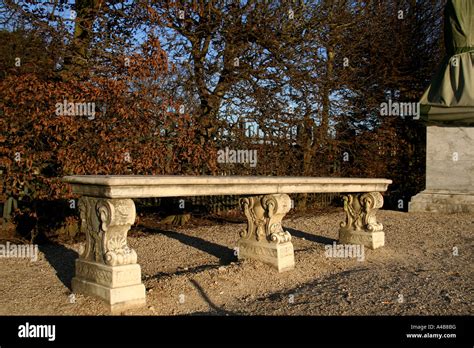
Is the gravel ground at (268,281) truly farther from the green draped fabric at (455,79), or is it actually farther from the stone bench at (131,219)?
the green draped fabric at (455,79)

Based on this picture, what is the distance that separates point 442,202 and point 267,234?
5.96 meters

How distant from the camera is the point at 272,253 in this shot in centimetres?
447

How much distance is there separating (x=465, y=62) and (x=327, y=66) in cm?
273

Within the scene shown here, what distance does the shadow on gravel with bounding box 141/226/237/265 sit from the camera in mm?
5338

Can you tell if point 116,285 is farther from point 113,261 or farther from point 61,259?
point 61,259

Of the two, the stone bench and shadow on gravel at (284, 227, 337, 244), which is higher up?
the stone bench

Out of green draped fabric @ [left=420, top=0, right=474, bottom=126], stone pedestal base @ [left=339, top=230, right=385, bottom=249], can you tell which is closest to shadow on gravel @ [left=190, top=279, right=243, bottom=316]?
stone pedestal base @ [left=339, top=230, right=385, bottom=249]

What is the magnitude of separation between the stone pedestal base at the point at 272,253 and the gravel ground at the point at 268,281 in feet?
0.30

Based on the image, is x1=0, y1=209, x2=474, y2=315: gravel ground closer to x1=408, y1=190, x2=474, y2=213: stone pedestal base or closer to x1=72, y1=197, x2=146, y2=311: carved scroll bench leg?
x1=72, y1=197, x2=146, y2=311: carved scroll bench leg

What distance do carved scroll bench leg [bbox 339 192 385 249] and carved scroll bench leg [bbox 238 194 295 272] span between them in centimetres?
142

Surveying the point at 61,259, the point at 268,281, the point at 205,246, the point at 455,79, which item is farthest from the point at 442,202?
the point at 61,259

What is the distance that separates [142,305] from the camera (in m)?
3.34
